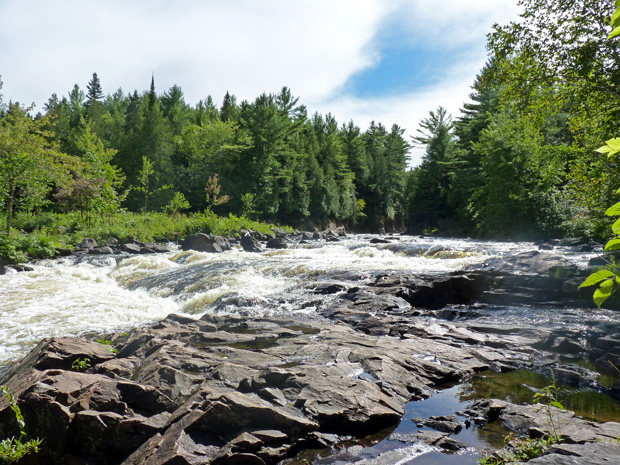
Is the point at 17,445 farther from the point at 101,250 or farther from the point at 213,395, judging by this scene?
the point at 101,250

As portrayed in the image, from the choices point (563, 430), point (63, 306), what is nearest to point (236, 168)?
point (63, 306)

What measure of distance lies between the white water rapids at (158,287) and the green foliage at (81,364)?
7.16ft

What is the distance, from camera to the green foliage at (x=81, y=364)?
5.09 meters

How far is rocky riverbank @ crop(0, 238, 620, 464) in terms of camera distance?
3.61 m

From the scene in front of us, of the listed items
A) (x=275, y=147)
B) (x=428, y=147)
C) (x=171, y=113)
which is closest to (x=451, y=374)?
(x=275, y=147)

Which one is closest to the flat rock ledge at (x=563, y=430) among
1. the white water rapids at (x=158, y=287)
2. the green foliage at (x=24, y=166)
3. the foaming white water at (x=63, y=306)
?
the white water rapids at (x=158, y=287)

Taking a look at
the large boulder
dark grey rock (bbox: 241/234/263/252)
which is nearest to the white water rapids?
the large boulder

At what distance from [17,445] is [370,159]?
59859mm

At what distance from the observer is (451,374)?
5652mm

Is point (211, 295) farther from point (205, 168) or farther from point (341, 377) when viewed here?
point (205, 168)

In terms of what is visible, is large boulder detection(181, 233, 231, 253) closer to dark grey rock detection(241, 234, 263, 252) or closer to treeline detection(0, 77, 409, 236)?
dark grey rock detection(241, 234, 263, 252)

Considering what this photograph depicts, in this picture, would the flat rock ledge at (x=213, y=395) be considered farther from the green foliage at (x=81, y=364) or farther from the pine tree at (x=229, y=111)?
the pine tree at (x=229, y=111)

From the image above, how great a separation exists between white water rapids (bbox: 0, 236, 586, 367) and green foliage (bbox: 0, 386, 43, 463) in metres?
3.49

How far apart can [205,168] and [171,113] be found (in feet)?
88.2
